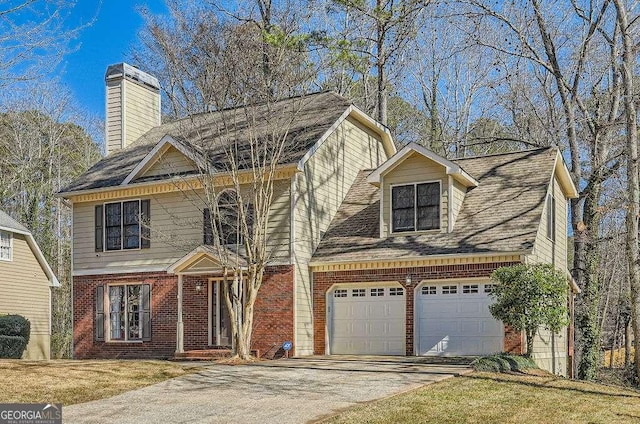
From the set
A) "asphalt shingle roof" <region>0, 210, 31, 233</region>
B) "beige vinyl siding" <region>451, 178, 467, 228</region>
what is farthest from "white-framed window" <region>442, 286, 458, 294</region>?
"asphalt shingle roof" <region>0, 210, 31, 233</region>

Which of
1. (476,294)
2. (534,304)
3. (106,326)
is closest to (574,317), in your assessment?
(476,294)

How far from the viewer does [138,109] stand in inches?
1101

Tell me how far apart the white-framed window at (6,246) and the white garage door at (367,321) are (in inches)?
587

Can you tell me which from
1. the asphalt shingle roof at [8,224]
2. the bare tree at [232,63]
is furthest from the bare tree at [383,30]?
the asphalt shingle roof at [8,224]

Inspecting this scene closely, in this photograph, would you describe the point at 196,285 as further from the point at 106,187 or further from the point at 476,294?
the point at 476,294

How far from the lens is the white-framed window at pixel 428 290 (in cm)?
2014

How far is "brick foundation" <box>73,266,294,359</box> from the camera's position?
68.7 feet

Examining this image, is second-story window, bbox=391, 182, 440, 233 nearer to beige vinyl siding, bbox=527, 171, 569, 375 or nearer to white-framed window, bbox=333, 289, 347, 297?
white-framed window, bbox=333, 289, 347, 297

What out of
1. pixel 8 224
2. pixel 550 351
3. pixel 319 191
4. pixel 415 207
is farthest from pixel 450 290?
pixel 8 224

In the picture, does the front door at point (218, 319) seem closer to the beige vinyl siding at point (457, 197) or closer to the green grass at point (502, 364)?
the beige vinyl siding at point (457, 197)

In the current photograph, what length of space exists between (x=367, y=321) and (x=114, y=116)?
12304mm

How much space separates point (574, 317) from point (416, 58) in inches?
606

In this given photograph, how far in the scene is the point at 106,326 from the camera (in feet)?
78.0

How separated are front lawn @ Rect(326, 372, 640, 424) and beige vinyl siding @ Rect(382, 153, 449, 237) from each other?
21.5ft
